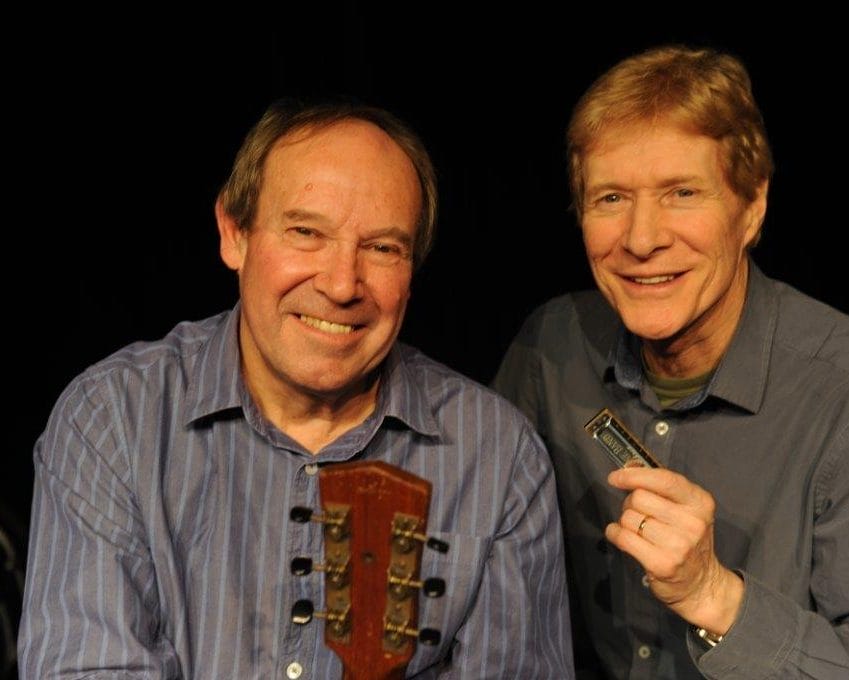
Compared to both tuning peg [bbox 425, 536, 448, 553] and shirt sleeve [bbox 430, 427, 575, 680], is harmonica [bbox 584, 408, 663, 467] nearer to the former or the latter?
shirt sleeve [bbox 430, 427, 575, 680]

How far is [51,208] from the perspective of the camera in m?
3.75

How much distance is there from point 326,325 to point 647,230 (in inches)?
29.5

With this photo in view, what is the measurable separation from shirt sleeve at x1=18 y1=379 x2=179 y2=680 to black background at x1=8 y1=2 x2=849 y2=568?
110cm

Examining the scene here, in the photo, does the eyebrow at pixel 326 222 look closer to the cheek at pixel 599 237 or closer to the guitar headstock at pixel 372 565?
the cheek at pixel 599 237

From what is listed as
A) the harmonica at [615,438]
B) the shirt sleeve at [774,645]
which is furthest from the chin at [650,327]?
the shirt sleeve at [774,645]

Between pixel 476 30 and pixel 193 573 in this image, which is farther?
pixel 476 30

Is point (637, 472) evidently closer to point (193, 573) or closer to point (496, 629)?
point (496, 629)

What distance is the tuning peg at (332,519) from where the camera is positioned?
2273 millimetres

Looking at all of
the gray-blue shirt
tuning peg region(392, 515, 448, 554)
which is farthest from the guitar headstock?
the gray-blue shirt

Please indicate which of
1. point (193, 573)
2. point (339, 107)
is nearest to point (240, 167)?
point (339, 107)

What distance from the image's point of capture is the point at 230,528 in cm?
272

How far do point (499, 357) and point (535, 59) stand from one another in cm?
88

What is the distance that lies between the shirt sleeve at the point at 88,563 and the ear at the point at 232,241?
0.39m

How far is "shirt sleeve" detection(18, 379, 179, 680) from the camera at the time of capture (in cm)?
252
